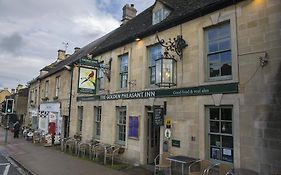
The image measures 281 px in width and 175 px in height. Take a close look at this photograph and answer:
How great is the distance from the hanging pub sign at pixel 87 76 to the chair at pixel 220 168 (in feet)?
26.8

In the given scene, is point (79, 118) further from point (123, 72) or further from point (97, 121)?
point (123, 72)

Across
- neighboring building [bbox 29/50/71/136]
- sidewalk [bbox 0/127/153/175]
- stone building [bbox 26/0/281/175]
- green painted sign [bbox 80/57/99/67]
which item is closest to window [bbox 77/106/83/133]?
neighboring building [bbox 29/50/71/136]

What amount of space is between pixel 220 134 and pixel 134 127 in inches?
178

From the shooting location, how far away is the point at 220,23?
866cm

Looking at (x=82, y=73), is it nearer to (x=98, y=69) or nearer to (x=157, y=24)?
(x=98, y=69)

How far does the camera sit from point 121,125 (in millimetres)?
13031

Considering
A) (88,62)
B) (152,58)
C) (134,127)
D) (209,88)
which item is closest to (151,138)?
(134,127)

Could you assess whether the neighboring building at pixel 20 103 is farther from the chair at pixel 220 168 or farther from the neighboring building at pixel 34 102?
the chair at pixel 220 168

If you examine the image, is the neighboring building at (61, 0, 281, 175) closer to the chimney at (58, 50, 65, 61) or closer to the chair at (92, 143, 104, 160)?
the chair at (92, 143, 104, 160)

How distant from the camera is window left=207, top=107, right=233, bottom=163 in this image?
8031mm

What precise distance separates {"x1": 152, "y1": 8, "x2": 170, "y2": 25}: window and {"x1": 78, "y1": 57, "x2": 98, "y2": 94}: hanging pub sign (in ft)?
14.2

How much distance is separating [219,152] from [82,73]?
8362 mm

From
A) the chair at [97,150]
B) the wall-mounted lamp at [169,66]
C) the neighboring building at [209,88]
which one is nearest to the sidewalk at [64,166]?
the chair at [97,150]

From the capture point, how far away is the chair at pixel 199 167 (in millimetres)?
8177
